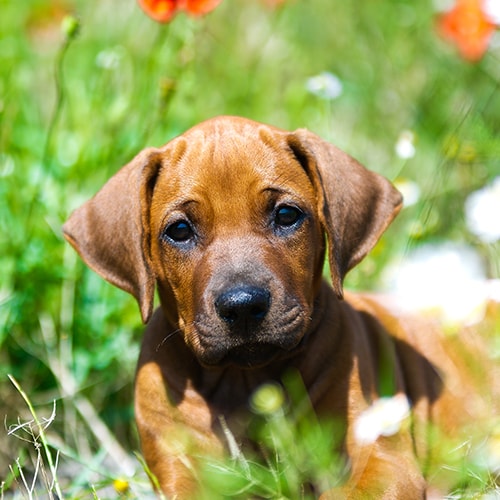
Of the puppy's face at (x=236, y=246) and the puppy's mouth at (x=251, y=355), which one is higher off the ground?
the puppy's face at (x=236, y=246)

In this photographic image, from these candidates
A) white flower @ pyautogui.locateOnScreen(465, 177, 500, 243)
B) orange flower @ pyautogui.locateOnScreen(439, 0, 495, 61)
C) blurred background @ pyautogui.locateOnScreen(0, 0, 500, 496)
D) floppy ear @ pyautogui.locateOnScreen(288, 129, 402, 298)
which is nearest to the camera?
white flower @ pyautogui.locateOnScreen(465, 177, 500, 243)

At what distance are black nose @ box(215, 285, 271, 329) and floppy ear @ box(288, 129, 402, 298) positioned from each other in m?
0.50

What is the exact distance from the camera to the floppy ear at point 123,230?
470 cm

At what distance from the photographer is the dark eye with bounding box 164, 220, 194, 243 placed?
460 cm

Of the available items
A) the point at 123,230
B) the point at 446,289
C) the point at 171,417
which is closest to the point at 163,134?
the point at 123,230

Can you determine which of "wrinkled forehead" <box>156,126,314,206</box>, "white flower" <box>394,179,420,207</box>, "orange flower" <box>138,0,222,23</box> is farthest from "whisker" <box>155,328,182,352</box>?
"white flower" <box>394,179,420,207</box>

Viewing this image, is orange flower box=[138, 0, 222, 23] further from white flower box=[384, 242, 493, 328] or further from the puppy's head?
white flower box=[384, 242, 493, 328]

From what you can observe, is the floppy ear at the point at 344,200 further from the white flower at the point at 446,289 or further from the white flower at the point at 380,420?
the white flower at the point at 380,420

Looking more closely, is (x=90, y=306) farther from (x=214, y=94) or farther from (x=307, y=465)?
(x=214, y=94)

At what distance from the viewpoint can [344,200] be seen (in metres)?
4.68

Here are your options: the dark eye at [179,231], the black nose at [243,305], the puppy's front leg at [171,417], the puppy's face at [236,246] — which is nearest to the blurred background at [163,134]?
the puppy's front leg at [171,417]

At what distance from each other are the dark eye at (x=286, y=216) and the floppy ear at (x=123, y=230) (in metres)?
0.58

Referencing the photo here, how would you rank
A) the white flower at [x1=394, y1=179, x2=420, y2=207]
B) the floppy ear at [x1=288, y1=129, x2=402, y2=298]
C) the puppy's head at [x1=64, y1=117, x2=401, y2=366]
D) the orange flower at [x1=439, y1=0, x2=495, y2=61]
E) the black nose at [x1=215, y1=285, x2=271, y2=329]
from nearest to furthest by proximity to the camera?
1. the black nose at [x1=215, y1=285, x2=271, y2=329]
2. the puppy's head at [x1=64, y1=117, x2=401, y2=366]
3. the floppy ear at [x1=288, y1=129, x2=402, y2=298]
4. the orange flower at [x1=439, y1=0, x2=495, y2=61]
5. the white flower at [x1=394, y1=179, x2=420, y2=207]

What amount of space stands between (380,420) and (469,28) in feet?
9.35
